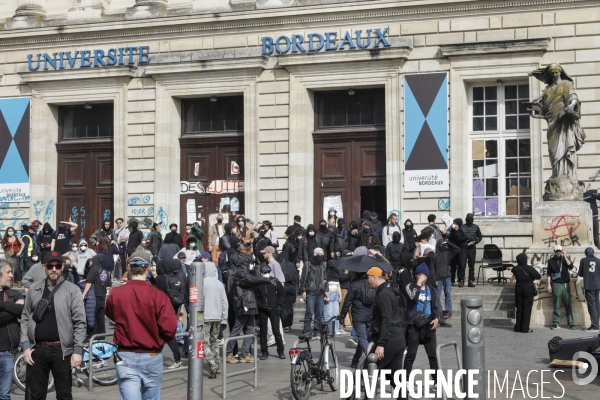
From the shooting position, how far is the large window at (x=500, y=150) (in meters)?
26.2

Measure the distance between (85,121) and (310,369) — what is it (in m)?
20.0

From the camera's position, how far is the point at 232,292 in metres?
16.3

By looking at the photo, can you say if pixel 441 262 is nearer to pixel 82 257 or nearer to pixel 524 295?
pixel 524 295

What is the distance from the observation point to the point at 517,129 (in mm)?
26266

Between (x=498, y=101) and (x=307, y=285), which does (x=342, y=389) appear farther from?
(x=498, y=101)

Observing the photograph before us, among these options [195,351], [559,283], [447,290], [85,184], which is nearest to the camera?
[195,351]

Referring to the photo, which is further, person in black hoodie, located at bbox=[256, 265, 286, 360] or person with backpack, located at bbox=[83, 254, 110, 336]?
person with backpack, located at bbox=[83, 254, 110, 336]

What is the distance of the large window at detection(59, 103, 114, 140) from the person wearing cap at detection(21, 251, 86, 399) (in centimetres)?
2082

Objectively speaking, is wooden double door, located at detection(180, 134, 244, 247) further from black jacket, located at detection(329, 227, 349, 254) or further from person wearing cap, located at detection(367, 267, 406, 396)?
person wearing cap, located at detection(367, 267, 406, 396)

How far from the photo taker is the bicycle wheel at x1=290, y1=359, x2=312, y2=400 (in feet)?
41.7

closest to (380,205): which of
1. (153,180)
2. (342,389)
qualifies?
(153,180)

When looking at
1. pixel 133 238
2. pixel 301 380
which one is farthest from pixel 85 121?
pixel 301 380

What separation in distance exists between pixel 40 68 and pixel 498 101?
14.7 metres

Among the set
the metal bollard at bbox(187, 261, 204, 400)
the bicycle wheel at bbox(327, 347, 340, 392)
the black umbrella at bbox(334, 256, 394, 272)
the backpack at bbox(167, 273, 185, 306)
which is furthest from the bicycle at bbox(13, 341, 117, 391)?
the metal bollard at bbox(187, 261, 204, 400)
